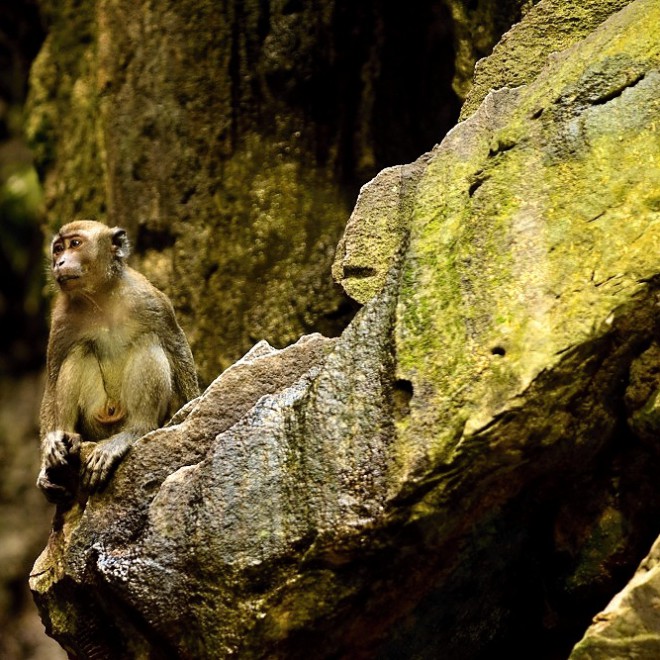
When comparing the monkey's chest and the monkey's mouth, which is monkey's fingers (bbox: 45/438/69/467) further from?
the monkey's mouth

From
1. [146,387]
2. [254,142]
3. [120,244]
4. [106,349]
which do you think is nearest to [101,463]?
[146,387]

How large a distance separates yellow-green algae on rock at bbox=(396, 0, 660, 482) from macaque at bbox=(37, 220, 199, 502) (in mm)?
2009

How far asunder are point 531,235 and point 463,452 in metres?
0.95

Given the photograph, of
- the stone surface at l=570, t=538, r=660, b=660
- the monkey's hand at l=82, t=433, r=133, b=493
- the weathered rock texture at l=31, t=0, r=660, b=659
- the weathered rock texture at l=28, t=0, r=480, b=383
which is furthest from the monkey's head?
the stone surface at l=570, t=538, r=660, b=660

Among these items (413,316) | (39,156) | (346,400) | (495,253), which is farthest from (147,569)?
(39,156)

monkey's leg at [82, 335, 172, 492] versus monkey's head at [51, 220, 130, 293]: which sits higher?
monkey's head at [51, 220, 130, 293]

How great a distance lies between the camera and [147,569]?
15.5 feet

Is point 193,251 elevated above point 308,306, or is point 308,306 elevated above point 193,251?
point 193,251

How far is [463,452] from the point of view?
13.7ft

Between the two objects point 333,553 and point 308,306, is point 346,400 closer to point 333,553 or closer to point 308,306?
point 333,553

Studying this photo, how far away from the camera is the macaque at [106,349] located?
626cm

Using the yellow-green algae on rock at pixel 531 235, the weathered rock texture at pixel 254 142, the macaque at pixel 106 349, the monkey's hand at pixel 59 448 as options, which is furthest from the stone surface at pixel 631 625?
the weathered rock texture at pixel 254 142

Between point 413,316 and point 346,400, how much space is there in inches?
16.5

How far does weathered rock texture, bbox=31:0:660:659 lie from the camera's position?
4270 mm
